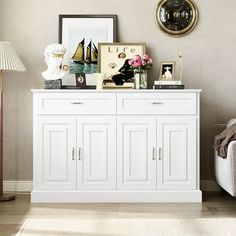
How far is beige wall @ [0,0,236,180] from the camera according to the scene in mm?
5336

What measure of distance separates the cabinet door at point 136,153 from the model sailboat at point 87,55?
2.40 ft

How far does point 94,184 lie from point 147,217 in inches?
31.3

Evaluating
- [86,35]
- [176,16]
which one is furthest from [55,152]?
[176,16]

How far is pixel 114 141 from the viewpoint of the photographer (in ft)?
16.0

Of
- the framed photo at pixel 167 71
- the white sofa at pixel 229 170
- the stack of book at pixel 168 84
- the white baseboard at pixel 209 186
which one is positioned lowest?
the white baseboard at pixel 209 186

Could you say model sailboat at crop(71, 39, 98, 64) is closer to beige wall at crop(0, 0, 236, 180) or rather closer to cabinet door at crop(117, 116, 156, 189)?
beige wall at crop(0, 0, 236, 180)

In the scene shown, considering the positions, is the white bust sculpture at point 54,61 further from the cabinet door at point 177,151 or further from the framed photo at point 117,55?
the cabinet door at point 177,151

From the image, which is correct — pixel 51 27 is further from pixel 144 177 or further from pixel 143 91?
pixel 144 177

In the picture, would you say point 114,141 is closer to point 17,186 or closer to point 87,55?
A: point 87,55

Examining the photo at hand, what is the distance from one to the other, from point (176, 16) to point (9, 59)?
1.56m

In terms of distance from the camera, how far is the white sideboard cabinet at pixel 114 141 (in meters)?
4.87

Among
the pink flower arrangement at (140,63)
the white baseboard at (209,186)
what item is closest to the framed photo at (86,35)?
the pink flower arrangement at (140,63)

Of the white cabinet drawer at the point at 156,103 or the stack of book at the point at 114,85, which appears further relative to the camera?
the stack of book at the point at 114,85

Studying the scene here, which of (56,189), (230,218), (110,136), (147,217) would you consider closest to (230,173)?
(230,218)
